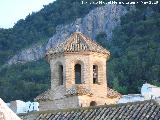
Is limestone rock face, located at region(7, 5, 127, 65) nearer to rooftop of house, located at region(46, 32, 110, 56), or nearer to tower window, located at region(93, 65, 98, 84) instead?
rooftop of house, located at region(46, 32, 110, 56)

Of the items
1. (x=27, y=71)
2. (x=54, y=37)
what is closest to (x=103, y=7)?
(x=54, y=37)

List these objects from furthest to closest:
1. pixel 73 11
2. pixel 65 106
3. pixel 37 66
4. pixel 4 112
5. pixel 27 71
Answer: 1. pixel 73 11
2. pixel 37 66
3. pixel 27 71
4. pixel 65 106
5. pixel 4 112

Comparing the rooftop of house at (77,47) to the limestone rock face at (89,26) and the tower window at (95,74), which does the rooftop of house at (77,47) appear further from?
the limestone rock face at (89,26)

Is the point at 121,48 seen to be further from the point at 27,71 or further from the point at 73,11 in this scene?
the point at 73,11

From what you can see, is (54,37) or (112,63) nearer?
(112,63)

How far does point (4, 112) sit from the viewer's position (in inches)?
131

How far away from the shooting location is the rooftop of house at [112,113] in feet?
58.3

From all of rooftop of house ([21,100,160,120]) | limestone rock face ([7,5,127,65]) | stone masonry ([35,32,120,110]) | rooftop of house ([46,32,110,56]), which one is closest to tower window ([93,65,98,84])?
stone masonry ([35,32,120,110])

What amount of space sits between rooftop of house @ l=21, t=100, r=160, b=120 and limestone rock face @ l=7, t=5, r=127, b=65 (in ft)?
239

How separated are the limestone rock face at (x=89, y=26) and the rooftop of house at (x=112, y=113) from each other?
7272 cm

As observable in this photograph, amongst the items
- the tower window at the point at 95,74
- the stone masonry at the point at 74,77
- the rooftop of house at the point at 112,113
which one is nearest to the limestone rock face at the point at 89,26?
the tower window at the point at 95,74

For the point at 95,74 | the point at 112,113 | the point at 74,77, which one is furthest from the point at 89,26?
the point at 112,113

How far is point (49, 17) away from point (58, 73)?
85.0m

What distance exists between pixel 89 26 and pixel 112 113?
7789cm
